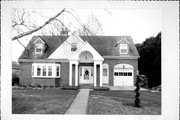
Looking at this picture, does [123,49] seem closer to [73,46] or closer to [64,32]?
[73,46]

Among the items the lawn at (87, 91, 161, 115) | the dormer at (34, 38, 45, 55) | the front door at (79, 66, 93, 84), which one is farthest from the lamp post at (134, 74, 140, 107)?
the dormer at (34, 38, 45, 55)

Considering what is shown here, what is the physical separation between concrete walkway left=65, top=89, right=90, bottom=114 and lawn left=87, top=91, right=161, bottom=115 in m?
0.13

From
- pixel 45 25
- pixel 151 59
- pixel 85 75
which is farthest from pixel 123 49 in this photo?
pixel 45 25

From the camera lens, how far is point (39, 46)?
8.02 meters

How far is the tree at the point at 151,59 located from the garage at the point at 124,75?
336mm

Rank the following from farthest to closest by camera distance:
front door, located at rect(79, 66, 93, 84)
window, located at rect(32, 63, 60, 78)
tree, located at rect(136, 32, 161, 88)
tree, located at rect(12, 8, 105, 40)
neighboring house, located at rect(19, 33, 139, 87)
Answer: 1. window, located at rect(32, 63, 60, 78)
2. front door, located at rect(79, 66, 93, 84)
3. neighboring house, located at rect(19, 33, 139, 87)
4. tree, located at rect(136, 32, 161, 88)
5. tree, located at rect(12, 8, 105, 40)

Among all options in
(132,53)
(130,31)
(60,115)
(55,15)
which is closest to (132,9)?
(130,31)

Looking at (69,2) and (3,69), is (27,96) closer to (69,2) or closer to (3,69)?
(3,69)

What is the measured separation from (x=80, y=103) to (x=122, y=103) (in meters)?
1.15

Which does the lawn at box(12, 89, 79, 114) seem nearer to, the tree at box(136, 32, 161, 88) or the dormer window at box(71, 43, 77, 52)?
the dormer window at box(71, 43, 77, 52)

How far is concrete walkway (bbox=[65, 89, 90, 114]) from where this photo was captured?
7.01 metres

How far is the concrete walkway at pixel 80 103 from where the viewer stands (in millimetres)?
7009

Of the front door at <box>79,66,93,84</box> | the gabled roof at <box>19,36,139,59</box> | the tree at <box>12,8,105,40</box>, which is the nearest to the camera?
the tree at <box>12,8,105,40</box>

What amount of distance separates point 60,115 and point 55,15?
2.66m
